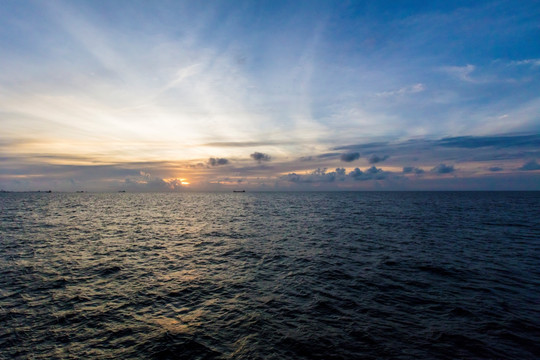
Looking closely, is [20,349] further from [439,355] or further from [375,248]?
[375,248]

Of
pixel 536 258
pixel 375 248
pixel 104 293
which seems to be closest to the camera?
pixel 104 293

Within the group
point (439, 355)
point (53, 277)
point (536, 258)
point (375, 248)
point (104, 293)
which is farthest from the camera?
point (375, 248)

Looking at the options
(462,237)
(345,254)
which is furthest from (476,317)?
(462,237)

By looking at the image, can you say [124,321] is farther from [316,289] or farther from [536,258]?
[536,258]

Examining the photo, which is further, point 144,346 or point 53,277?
point 53,277

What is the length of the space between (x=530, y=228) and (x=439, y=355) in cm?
5587

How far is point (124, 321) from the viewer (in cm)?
1522

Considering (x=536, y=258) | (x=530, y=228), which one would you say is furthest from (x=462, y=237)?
(x=530, y=228)

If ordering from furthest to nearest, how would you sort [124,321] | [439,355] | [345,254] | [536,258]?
[345,254], [536,258], [124,321], [439,355]

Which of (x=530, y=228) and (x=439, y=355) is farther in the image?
(x=530, y=228)

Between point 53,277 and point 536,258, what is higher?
point 53,277

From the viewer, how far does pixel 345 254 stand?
30.7 meters

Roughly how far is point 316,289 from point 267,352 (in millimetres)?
8622

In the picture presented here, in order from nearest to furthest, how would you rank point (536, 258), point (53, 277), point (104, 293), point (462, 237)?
point (104, 293) → point (53, 277) → point (536, 258) → point (462, 237)
